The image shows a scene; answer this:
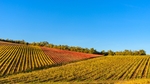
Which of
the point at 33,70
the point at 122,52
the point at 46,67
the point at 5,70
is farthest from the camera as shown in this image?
the point at 122,52

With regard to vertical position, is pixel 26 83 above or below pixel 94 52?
below

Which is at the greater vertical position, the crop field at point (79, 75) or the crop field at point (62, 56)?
the crop field at point (62, 56)

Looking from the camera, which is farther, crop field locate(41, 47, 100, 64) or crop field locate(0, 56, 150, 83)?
crop field locate(41, 47, 100, 64)

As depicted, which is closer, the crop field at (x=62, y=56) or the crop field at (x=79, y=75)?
the crop field at (x=79, y=75)

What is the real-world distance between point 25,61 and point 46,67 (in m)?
5.45

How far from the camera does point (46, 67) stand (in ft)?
171

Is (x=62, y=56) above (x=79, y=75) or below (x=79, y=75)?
above

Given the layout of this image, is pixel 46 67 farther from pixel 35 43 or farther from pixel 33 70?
pixel 35 43

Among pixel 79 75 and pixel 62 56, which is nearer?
pixel 79 75

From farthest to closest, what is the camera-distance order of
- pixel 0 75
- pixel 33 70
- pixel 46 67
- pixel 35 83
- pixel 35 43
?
pixel 35 43, pixel 46 67, pixel 33 70, pixel 0 75, pixel 35 83

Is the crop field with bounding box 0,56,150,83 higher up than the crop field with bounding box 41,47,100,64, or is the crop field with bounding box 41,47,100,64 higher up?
the crop field with bounding box 41,47,100,64

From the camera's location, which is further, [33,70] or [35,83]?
[33,70]

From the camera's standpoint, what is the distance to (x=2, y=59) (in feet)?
174

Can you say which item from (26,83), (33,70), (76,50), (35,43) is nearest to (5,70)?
(33,70)
